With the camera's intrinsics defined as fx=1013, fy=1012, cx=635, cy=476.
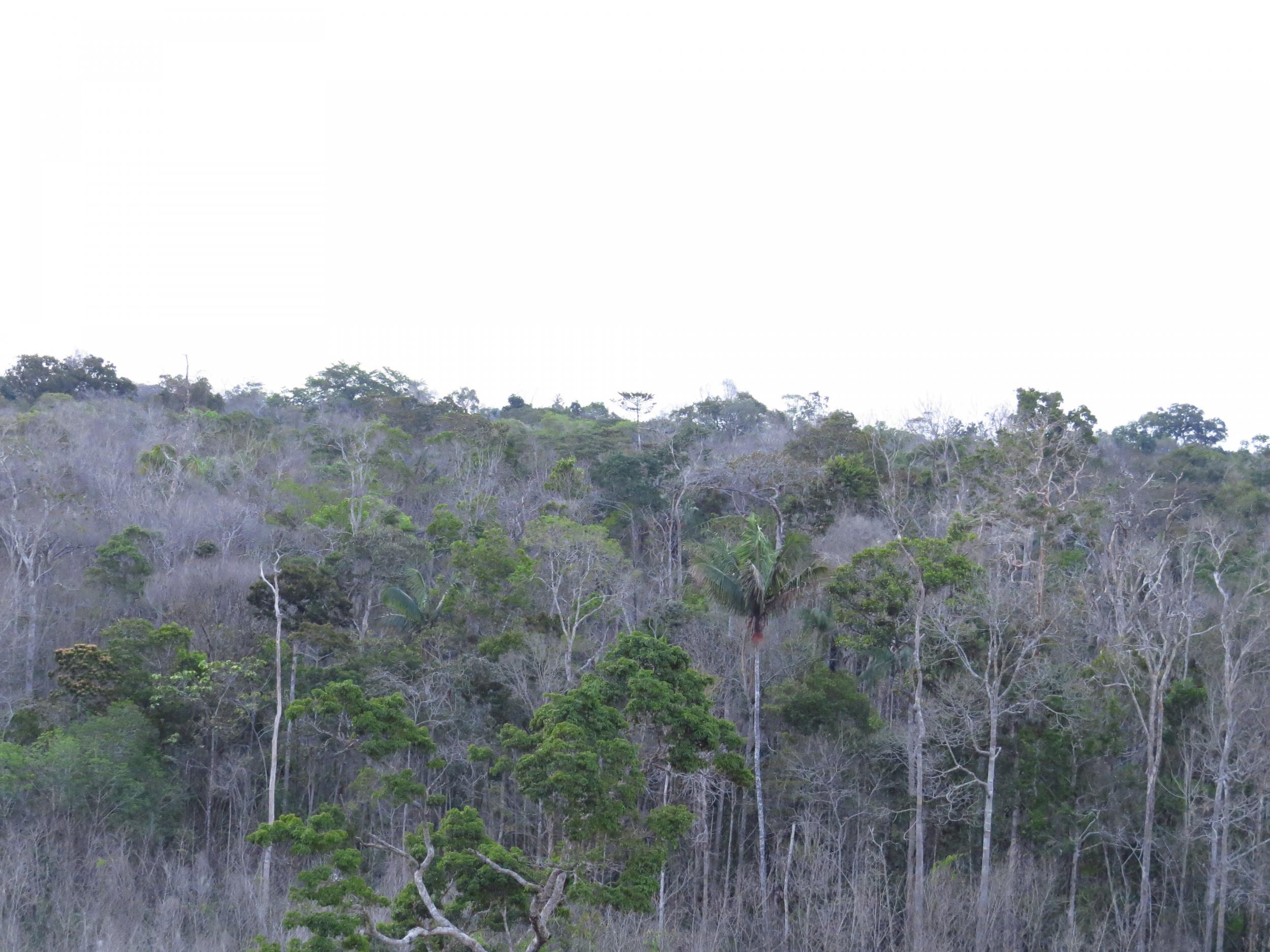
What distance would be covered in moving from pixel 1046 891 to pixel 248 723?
16.5m

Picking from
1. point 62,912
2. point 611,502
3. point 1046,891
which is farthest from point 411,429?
point 1046,891

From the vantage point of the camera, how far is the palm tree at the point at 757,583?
19250 millimetres

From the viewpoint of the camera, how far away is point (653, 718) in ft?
41.9

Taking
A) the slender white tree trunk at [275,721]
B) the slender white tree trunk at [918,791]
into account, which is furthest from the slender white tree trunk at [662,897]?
the slender white tree trunk at [275,721]

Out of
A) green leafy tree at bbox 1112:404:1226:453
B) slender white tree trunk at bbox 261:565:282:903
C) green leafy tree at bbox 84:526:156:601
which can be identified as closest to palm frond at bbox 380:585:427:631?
slender white tree trunk at bbox 261:565:282:903

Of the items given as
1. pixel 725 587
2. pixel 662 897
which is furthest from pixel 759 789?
pixel 725 587

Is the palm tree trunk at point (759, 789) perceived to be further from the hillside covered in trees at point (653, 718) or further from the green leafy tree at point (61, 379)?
the green leafy tree at point (61, 379)

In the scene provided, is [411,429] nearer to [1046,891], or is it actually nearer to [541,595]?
[541,595]

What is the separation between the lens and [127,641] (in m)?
20.5

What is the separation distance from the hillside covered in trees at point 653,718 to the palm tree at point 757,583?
7 centimetres

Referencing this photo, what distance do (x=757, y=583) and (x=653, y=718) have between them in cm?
686

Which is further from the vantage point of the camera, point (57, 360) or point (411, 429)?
point (57, 360)

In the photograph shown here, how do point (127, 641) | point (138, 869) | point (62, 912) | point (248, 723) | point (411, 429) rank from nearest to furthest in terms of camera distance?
point (62, 912), point (138, 869), point (127, 641), point (248, 723), point (411, 429)

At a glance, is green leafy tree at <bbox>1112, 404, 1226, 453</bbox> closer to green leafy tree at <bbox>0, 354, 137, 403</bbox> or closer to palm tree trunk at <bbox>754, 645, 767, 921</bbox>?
palm tree trunk at <bbox>754, 645, 767, 921</bbox>
